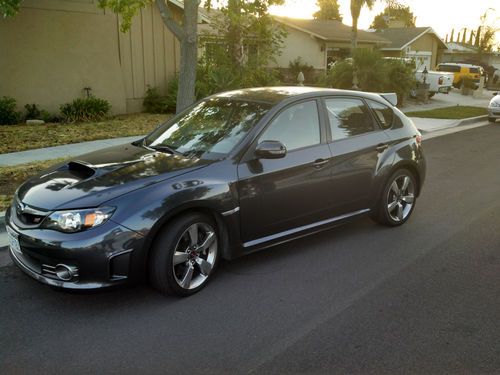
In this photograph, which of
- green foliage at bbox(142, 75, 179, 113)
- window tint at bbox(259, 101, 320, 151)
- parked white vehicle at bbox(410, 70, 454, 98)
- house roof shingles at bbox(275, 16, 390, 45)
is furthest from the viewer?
house roof shingles at bbox(275, 16, 390, 45)

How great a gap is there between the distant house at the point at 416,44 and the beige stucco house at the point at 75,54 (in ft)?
81.7

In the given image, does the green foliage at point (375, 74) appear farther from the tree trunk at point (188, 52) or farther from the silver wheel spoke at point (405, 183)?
the silver wheel spoke at point (405, 183)

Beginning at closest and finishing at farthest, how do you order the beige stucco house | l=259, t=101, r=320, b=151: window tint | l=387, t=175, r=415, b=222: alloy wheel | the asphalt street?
the asphalt street < l=259, t=101, r=320, b=151: window tint < l=387, t=175, r=415, b=222: alloy wheel < the beige stucco house

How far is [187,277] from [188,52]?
6.39 meters

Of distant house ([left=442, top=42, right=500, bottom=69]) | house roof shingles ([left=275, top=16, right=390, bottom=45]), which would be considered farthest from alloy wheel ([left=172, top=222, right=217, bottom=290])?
distant house ([left=442, top=42, right=500, bottom=69])

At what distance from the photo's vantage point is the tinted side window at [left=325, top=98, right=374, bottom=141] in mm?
5016

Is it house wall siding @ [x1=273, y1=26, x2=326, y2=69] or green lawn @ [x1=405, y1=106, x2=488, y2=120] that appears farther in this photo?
house wall siding @ [x1=273, y1=26, x2=326, y2=69]

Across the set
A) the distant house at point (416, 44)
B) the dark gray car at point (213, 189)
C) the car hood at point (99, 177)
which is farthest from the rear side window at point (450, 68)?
the car hood at point (99, 177)

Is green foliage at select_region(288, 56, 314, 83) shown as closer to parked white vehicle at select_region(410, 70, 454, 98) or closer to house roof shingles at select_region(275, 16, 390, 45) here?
house roof shingles at select_region(275, 16, 390, 45)

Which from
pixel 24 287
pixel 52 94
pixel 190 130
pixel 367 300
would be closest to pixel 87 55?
pixel 52 94

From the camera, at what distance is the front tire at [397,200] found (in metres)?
5.51

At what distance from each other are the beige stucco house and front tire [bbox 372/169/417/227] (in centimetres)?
1015

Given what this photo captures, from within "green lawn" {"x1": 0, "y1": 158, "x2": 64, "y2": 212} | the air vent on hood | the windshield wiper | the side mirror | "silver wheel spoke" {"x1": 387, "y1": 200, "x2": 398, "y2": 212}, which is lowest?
"green lawn" {"x1": 0, "y1": 158, "x2": 64, "y2": 212}

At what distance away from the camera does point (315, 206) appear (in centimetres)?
477
